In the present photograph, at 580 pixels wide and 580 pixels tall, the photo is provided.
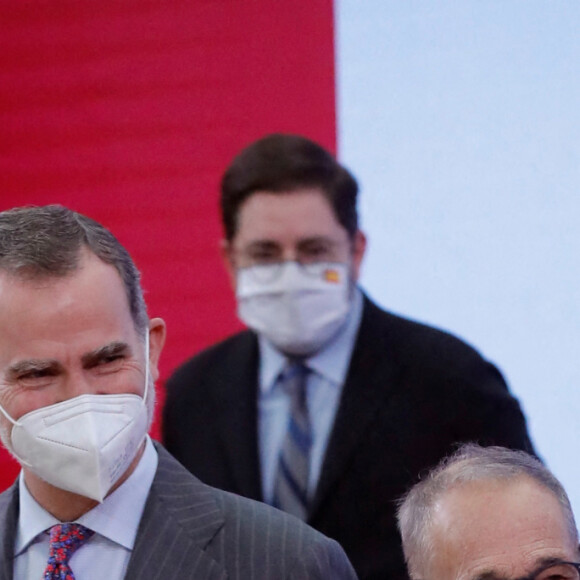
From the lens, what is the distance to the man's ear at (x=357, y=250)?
249 cm

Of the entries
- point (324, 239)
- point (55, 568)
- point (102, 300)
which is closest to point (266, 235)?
point (324, 239)

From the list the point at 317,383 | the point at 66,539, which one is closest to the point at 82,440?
the point at 66,539

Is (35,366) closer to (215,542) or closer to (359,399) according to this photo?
(215,542)

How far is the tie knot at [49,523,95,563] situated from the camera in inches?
62.7

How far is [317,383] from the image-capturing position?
94.8 inches

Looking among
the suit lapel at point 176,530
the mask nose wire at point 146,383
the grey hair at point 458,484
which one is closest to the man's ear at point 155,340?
the mask nose wire at point 146,383

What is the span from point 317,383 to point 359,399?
0.39 ft

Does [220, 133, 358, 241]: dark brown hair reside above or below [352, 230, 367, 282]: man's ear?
above

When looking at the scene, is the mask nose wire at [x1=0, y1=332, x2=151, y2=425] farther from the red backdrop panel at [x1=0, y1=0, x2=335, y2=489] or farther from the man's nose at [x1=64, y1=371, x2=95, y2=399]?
the red backdrop panel at [x1=0, y1=0, x2=335, y2=489]

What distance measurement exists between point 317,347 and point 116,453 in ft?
2.97

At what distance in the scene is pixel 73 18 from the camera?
138 inches

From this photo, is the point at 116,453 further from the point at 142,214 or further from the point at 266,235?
the point at 142,214

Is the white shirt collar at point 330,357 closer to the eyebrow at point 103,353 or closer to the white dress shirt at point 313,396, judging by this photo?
the white dress shirt at point 313,396

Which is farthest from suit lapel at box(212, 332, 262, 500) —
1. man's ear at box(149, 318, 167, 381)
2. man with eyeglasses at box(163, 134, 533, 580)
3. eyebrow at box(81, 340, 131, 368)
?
eyebrow at box(81, 340, 131, 368)
